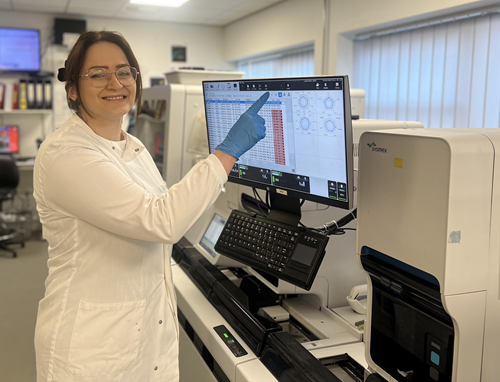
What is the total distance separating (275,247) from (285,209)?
12 centimetres

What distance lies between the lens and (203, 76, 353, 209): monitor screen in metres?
1.01

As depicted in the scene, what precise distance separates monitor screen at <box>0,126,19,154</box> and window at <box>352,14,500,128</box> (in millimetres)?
3903

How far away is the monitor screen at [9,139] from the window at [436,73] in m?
3.90

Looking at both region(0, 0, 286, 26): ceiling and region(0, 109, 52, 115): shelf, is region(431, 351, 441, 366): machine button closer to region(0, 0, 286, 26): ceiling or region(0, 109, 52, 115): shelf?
region(0, 0, 286, 26): ceiling

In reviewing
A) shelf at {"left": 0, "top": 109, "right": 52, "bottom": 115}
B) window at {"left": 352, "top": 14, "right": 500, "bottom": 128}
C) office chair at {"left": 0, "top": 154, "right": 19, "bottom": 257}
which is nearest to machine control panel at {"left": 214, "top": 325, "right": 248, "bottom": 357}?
window at {"left": 352, "top": 14, "right": 500, "bottom": 128}

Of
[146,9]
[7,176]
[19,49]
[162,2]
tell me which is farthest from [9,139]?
[162,2]

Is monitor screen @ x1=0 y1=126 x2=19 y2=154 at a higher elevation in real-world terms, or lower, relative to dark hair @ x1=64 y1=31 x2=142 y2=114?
lower

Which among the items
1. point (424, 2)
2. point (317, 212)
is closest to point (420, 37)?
point (424, 2)

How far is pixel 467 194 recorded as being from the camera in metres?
0.73

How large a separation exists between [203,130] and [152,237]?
4.59 ft

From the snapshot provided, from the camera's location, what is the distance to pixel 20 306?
3.35 meters

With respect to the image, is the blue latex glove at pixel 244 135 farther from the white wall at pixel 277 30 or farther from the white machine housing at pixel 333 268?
the white wall at pixel 277 30

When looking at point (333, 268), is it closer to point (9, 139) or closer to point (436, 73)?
point (436, 73)

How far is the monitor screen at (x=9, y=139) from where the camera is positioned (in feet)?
17.4
